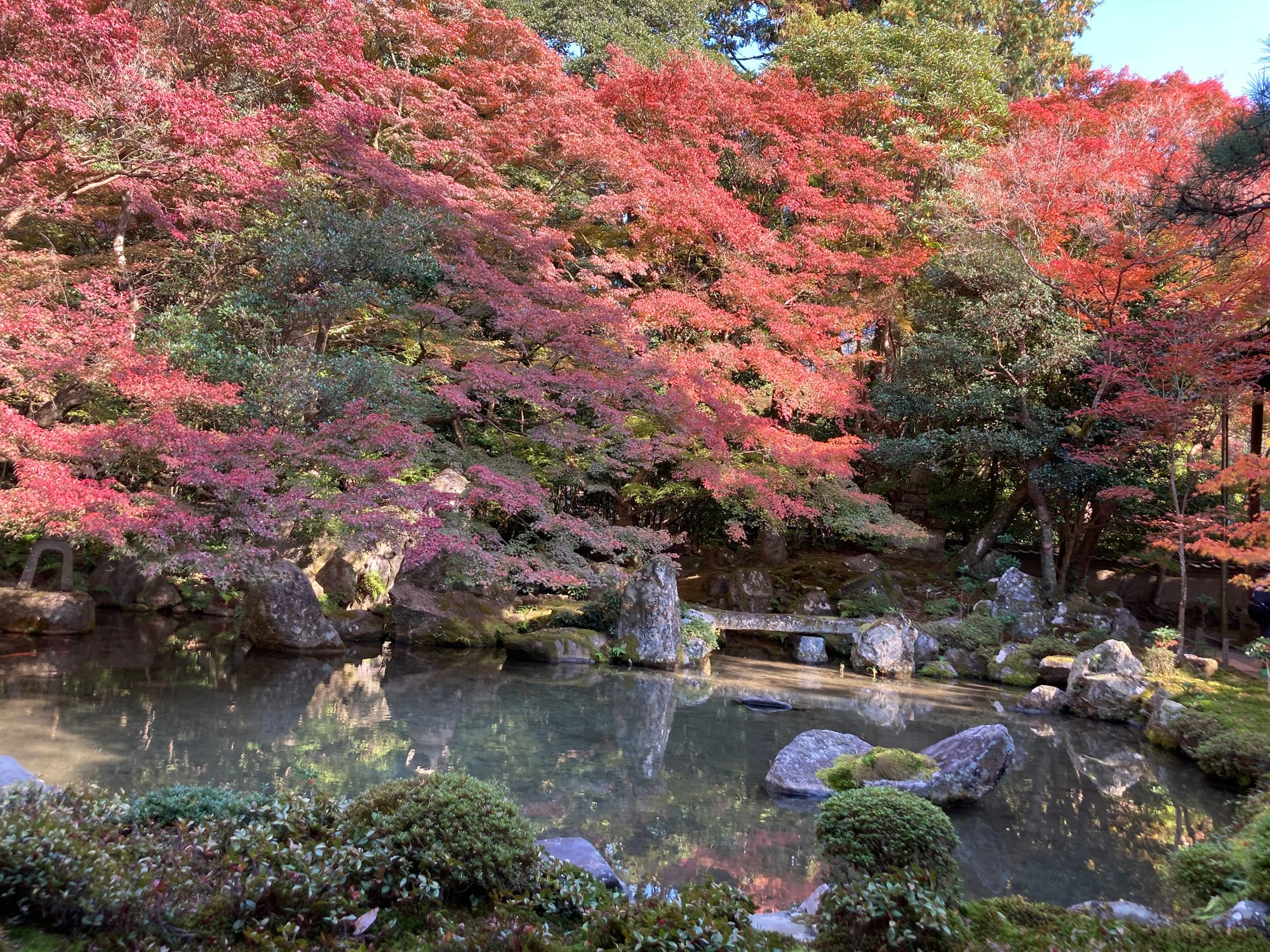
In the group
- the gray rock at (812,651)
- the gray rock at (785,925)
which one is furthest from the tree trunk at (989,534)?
the gray rock at (785,925)

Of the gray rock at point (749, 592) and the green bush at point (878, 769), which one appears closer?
the green bush at point (878, 769)

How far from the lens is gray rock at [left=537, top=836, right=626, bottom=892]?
3781 millimetres

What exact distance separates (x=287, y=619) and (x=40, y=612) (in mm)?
3005

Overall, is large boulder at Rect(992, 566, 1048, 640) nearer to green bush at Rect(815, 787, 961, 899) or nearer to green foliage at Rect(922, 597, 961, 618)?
green foliage at Rect(922, 597, 961, 618)

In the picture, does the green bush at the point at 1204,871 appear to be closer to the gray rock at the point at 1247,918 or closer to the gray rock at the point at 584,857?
the gray rock at the point at 1247,918

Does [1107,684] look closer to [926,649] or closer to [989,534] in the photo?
[926,649]

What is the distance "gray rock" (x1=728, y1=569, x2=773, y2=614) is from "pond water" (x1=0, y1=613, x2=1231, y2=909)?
3.83 m

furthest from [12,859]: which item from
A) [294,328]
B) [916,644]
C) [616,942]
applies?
[916,644]

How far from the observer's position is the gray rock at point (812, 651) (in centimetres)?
1300

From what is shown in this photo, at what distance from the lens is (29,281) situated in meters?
10.2

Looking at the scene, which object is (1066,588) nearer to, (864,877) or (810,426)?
(810,426)

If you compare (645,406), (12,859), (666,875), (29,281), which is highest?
(29,281)

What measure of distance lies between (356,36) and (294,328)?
5599 mm

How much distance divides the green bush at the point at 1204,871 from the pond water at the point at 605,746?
0.43m
